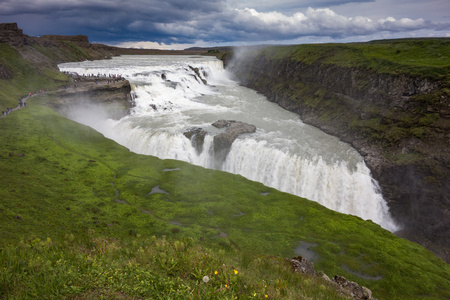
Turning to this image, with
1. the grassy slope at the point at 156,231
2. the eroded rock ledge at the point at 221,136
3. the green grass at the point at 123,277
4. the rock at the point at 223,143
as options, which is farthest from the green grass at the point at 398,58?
the green grass at the point at 123,277

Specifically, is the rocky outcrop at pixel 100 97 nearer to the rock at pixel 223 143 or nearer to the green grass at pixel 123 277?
the rock at pixel 223 143

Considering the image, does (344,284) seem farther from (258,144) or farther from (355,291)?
(258,144)

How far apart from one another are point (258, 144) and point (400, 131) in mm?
18580

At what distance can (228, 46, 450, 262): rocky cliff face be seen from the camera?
26.9 meters

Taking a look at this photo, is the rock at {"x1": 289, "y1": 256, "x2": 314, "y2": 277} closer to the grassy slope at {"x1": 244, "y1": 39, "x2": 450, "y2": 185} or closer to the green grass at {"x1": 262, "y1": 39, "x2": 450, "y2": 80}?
the grassy slope at {"x1": 244, "y1": 39, "x2": 450, "y2": 185}

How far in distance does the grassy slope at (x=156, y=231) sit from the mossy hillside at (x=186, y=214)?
0.09m

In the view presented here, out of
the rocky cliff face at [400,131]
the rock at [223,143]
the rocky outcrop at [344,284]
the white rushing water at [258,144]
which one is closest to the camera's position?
the rocky outcrop at [344,284]

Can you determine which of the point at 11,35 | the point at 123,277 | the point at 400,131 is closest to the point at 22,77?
the point at 11,35

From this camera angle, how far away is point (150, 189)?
2436cm

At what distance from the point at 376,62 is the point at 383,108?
10450mm

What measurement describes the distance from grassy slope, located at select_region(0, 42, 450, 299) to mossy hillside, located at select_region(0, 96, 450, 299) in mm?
87

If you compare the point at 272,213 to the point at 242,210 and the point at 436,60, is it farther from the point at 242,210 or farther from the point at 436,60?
the point at 436,60

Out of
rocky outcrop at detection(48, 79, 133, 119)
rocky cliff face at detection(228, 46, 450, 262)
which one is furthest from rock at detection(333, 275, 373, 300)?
rocky outcrop at detection(48, 79, 133, 119)

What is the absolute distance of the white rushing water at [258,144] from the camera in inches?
1179
